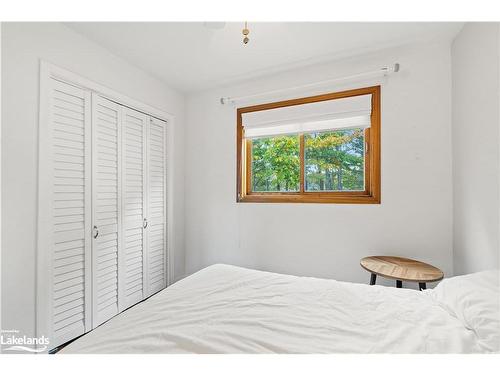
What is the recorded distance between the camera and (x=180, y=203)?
2.89 meters

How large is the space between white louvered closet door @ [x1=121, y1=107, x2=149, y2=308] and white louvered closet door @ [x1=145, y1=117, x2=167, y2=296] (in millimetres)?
70

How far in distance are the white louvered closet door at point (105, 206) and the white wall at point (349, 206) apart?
912mm

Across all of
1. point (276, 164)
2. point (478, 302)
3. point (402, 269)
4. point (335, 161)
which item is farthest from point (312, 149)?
point (478, 302)

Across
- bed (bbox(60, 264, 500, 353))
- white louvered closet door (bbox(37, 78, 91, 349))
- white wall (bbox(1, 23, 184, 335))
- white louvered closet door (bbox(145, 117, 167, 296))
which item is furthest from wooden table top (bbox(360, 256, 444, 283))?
white wall (bbox(1, 23, 184, 335))

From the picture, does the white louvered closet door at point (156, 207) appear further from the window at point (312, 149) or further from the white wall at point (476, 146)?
the white wall at point (476, 146)

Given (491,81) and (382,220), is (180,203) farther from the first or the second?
(491,81)

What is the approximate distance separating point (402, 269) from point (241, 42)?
83.3 inches

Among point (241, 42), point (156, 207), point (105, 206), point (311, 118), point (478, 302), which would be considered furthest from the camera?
point (156, 207)

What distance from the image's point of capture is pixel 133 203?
2.31m

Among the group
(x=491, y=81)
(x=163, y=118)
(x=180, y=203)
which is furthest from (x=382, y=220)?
(x=163, y=118)

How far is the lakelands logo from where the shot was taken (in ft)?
4.71

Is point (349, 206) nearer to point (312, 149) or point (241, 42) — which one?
point (312, 149)

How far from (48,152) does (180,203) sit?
4.72 ft
